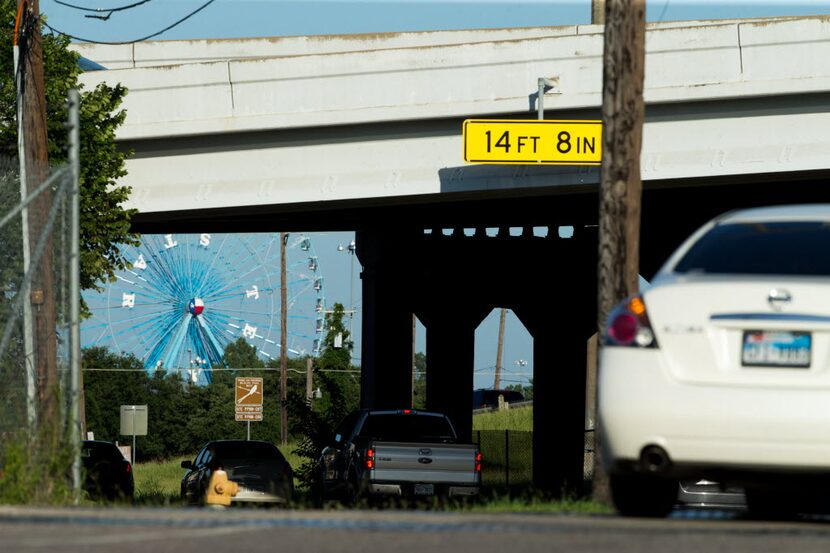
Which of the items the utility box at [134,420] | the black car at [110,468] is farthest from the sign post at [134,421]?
the black car at [110,468]

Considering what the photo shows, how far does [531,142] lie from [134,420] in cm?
2851

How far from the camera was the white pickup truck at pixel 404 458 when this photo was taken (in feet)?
68.9

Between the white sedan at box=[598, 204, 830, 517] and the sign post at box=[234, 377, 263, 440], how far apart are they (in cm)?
4748

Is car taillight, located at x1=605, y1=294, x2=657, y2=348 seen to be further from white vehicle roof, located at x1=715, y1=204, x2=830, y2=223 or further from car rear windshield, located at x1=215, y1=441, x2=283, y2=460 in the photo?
car rear windshield, located at x1=215, y1=441, x2=283, y2=460

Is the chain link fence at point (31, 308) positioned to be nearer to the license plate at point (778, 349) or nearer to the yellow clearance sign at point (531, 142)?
the license plate at point (778, 349)

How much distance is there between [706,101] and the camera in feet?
79.7

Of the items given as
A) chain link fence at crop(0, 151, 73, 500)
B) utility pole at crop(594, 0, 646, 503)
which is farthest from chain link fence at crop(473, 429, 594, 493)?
chain link fence at crop(0, 151, 73, 500)

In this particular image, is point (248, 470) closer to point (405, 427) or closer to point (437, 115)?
point (405, 427)

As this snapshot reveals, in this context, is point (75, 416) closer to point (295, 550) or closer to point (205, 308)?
point (295, 550)

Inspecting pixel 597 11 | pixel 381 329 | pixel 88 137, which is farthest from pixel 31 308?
pixel 381 329

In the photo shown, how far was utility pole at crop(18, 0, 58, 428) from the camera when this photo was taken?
1312cm

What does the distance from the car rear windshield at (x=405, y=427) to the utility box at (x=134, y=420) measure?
27466 mm

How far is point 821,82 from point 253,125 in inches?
362

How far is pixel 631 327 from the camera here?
8.37m
